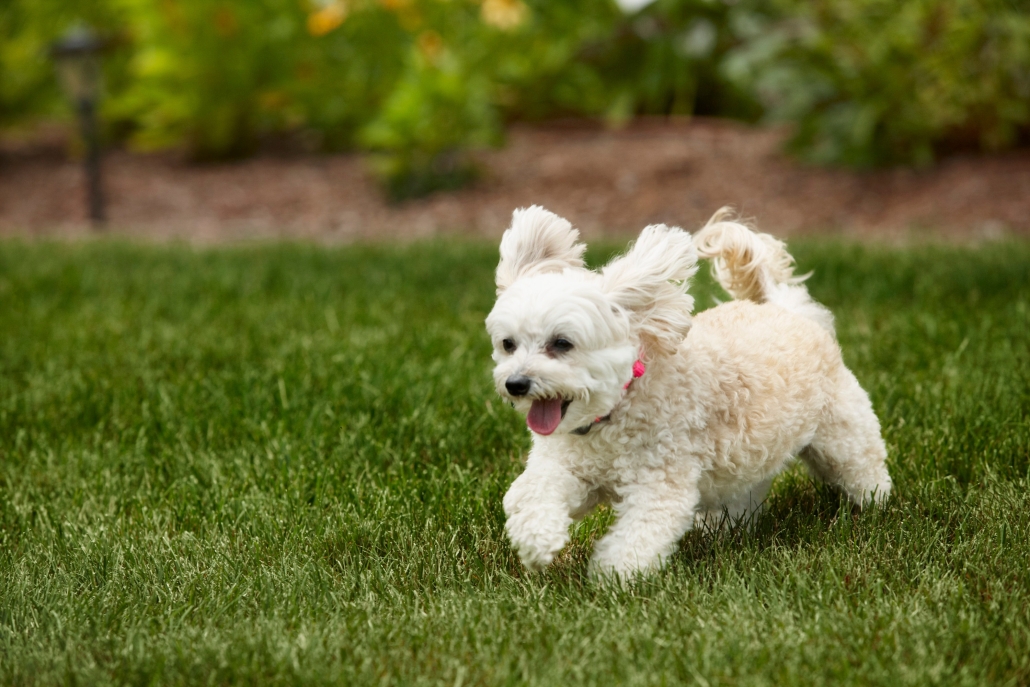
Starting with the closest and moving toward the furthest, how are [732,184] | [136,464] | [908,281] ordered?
[136,464] → [908,281] → [732,184]

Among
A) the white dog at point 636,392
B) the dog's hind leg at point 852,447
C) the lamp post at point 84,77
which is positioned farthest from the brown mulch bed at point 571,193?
the white dog at point 636,392

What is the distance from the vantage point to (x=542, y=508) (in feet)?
8.63

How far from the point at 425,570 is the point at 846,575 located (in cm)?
109

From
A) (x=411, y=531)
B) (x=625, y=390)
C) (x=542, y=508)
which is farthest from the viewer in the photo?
(x=411, y=531)

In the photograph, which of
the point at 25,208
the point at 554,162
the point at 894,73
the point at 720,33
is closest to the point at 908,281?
the point at 894,73

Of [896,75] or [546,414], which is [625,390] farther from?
[896,75]

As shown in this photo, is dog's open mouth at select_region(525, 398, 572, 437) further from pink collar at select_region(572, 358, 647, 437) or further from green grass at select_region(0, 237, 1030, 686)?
green grass at select_region(0, 237, 1030, 686)

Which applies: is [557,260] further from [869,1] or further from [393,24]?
[393,24]

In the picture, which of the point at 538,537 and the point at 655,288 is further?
the point at 655,288

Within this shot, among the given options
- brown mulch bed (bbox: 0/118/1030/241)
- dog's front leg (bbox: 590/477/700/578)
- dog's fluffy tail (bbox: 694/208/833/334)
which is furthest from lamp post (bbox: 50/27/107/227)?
dog's front leg (bbox: 590/477/700/578)

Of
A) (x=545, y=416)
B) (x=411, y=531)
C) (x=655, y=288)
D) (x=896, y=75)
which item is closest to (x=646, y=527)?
(x=545, y=416)

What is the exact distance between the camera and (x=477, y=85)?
1020cm

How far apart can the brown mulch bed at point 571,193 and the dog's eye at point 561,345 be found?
19.9 feet

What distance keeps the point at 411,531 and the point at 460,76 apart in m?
7.54
